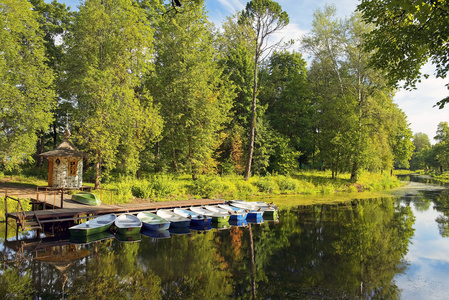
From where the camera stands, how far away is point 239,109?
130ft

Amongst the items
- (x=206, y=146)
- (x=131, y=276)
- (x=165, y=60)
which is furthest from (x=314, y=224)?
(x=165, y=60)

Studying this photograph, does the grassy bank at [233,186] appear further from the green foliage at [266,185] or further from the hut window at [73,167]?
the hut window at [73,167]

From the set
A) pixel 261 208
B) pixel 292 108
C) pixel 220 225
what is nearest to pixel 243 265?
pixel 220 225

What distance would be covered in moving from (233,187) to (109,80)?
14499 millimetres

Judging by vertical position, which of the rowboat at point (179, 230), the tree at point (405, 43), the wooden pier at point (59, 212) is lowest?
the rowboat at point (179, 230)

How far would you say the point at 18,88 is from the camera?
894 inches

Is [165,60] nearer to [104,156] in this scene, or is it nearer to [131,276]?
[104,156]

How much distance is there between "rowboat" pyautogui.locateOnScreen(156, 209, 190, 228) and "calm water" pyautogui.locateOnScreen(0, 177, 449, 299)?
88 centimetres

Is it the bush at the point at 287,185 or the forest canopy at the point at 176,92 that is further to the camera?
the bush at the point at 287,185

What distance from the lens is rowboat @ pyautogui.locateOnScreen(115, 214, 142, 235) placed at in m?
15.4

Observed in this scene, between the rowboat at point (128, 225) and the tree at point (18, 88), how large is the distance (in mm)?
11272

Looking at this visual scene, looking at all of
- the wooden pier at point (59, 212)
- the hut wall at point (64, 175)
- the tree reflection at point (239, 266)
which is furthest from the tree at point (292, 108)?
the hut wall at point (64, 175)

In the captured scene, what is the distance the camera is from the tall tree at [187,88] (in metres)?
29.8

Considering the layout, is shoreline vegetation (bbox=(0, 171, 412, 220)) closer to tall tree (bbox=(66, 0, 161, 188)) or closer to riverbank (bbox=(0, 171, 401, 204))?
riverbank (bbox=(0, 171, 401, 204))
